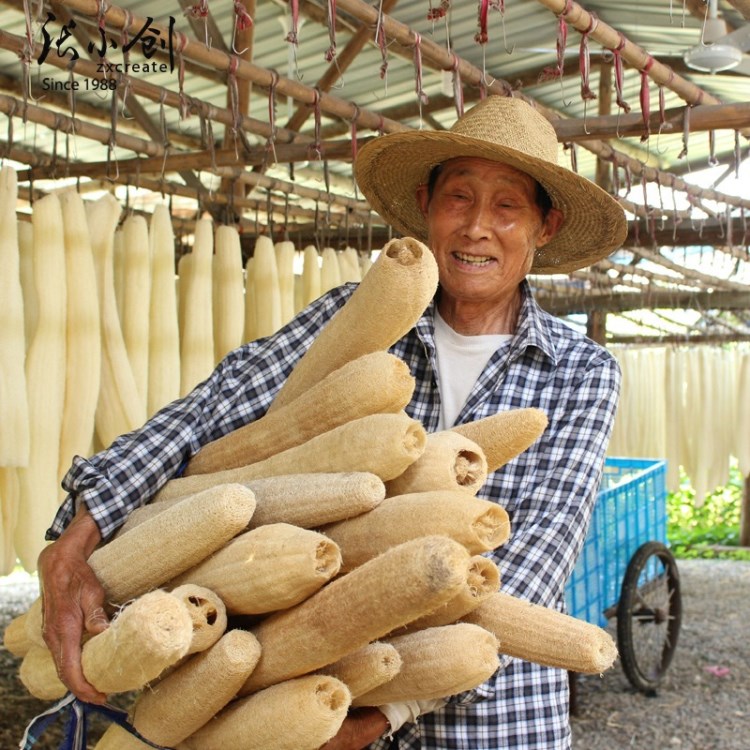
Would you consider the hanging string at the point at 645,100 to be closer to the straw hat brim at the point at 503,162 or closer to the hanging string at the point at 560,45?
the hanging string at the point at 560,45

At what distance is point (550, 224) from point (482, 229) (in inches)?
11.8

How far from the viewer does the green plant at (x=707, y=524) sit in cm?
955

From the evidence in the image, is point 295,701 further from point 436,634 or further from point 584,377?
point 584,377

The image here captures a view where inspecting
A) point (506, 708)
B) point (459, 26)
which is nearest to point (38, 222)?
point (506, 708)

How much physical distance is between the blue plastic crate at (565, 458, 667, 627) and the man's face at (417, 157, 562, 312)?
2.87 metres

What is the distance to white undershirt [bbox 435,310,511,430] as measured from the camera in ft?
5.97

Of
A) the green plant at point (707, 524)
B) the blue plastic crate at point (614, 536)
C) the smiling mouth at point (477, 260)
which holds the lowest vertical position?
the green plant at point (707, 524)

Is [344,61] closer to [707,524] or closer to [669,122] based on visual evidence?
[669,122]

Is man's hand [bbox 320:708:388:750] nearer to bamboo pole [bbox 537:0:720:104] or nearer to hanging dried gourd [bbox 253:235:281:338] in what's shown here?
bamboo pole [bbox 537:0:720:104]

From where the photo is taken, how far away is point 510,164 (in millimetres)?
1768

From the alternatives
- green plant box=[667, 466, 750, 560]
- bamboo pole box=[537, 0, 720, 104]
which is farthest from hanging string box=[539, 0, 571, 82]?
green plant box=[667, 466, 750, 560]

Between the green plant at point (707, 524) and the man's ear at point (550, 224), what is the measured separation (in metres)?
7.85

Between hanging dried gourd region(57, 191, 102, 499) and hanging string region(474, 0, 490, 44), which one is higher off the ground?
hanging string region(474, 0, 490, 44)

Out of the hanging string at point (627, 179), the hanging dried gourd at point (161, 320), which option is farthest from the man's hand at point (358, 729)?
the hanging string at point (627, 179)
